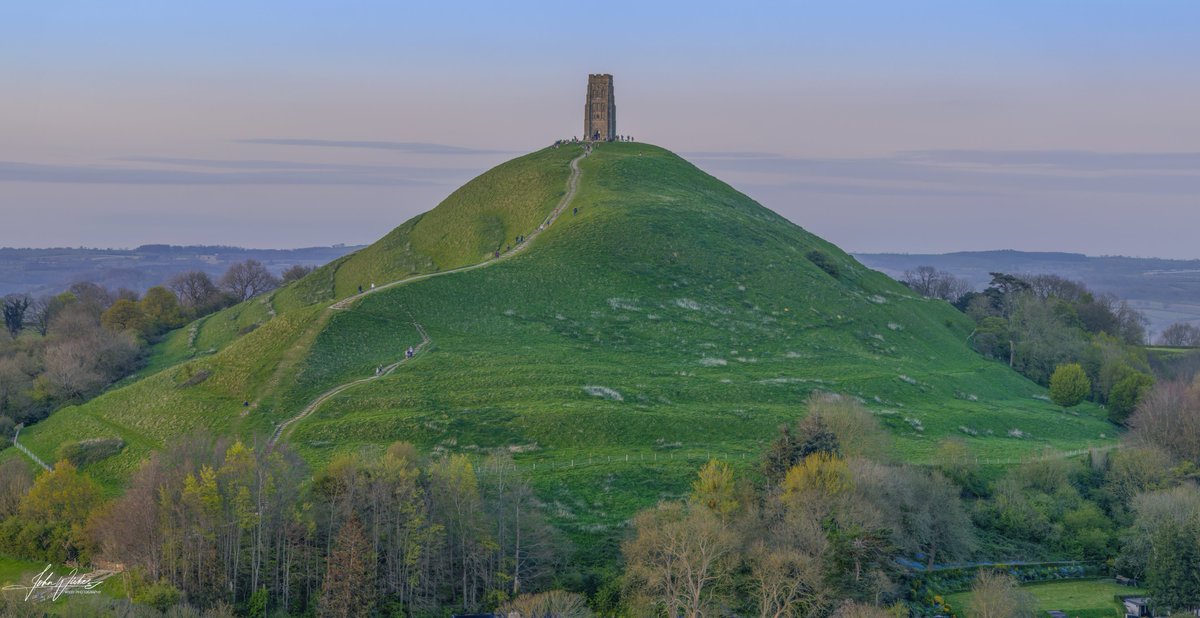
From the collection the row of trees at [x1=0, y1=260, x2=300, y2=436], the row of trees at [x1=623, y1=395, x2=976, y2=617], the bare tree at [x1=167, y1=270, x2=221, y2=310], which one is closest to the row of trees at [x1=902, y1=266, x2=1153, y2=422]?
the row of trees at [x1=623, y1=395, x2=976, y2=617]

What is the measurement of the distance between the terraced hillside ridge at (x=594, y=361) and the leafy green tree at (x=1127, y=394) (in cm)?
213

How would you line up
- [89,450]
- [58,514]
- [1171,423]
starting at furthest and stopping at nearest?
[1171,423]
[89,450]
[58,514]

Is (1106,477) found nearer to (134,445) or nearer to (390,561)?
(390,561)

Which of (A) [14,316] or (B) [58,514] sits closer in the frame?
(B) [58,514]

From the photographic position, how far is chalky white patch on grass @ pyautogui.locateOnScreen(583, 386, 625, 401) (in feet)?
234

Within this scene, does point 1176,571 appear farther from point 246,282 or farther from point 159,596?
point 246,282

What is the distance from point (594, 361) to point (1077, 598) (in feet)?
126

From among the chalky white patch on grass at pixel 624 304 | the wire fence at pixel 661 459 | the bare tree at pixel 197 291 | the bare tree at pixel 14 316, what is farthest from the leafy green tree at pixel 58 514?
the bare tree at pixel 197 291

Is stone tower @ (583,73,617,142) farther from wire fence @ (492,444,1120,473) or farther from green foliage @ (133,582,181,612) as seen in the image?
green foliage @ (133,582,181,612)

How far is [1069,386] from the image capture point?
Answer: 284ft

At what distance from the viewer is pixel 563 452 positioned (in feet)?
209

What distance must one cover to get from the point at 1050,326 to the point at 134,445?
289ft

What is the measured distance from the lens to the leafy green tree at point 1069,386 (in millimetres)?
86750

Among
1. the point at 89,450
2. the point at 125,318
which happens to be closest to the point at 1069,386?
the point at 89,450
